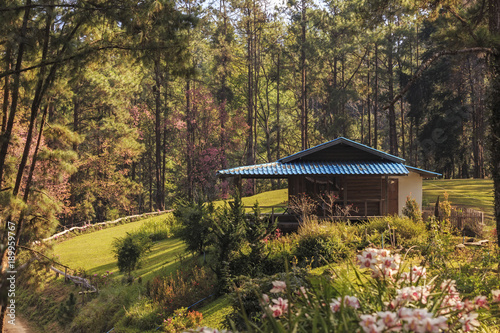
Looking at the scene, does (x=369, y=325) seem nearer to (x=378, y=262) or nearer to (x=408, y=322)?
(x=408, y=322)

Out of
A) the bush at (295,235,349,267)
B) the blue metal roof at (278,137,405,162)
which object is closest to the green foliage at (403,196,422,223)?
the blue metal roof at (278,137,405,162)

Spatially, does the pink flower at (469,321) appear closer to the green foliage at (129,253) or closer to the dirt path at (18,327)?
the green foliage at (129,253)

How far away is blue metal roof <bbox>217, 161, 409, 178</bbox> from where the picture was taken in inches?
767

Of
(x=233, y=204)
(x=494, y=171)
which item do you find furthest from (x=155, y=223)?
(x=494, y=171)

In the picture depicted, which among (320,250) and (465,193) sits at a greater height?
(465,193)

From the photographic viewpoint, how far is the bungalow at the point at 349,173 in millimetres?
19797

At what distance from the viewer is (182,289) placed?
40.2ft

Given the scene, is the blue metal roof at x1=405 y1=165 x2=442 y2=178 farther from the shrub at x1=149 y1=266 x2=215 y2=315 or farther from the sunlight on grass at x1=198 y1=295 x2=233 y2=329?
the sunlight on grass at x1=198 y1=295 x2=233 y2=329

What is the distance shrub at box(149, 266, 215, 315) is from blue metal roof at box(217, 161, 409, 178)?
6911mm

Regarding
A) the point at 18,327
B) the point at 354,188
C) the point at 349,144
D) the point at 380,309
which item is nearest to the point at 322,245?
the point at 380,309

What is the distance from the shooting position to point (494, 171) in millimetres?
10492

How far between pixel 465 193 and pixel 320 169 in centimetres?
1643

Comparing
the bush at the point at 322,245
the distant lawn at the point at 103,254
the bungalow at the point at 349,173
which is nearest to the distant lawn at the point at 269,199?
the bungalow at the point at 349,173

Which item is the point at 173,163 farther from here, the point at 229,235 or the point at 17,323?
the point at 229,235
